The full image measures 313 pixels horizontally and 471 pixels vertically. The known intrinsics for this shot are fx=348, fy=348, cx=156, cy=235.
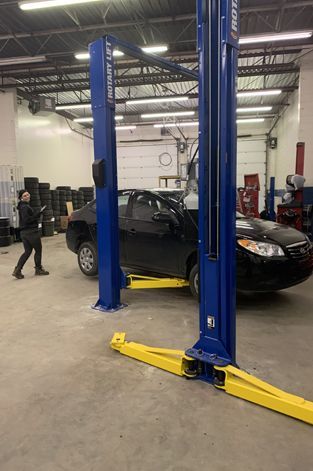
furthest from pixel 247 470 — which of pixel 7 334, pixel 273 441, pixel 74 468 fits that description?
pixel 7 334

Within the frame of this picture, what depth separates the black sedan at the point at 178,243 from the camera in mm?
3920

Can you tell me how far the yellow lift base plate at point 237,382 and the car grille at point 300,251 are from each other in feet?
6.31

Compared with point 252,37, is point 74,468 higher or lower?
lower

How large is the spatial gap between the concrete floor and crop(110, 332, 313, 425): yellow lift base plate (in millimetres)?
56

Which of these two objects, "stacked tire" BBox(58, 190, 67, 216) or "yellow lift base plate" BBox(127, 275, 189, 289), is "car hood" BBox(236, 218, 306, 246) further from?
"stacked tire" BBox(58, 190, 67, 216)

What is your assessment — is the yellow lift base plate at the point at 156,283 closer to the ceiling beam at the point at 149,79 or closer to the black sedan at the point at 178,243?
the black sedan at the point at 178,243

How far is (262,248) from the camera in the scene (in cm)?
396

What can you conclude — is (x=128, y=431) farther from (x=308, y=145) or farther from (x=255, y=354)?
(x=308, y=145)

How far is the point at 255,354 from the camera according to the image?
10.1 feet

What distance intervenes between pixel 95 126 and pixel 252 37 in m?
5.40

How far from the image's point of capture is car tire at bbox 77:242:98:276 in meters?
5.65

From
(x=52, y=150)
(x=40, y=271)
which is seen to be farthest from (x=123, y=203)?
(x=52, y=150)

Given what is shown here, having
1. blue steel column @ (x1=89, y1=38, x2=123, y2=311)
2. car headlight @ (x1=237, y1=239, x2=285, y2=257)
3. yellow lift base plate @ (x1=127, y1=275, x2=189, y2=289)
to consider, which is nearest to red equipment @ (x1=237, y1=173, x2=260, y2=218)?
yellow lift base plate @ (x1=127, y1=275, x2=189, y2=289)

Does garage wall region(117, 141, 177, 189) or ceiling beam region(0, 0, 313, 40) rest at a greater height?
ceiling beam region(0, 0, 313, 40)
